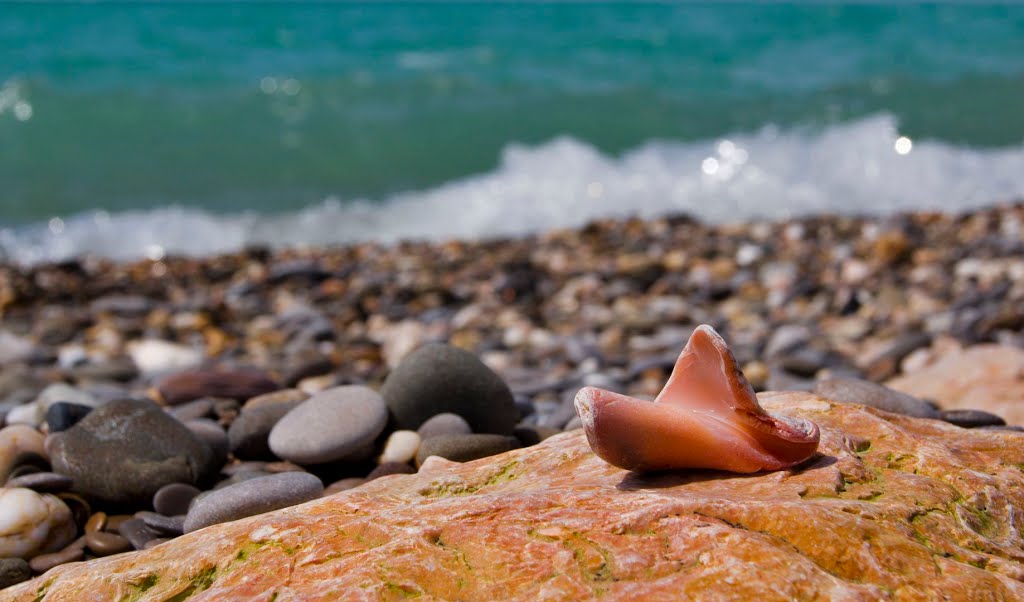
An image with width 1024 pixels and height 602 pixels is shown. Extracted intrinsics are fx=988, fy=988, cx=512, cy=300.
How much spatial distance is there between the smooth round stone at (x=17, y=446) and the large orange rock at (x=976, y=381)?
10.8 ft

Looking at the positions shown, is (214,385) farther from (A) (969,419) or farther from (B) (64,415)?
(A) (969,419)

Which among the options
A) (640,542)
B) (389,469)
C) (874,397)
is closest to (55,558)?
(389,469)

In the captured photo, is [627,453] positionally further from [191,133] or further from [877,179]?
[191,133]

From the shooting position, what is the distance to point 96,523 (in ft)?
9.06

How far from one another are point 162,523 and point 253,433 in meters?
0.55

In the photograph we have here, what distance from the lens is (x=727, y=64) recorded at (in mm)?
19969

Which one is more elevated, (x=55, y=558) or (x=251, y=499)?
(x=251, y=499)

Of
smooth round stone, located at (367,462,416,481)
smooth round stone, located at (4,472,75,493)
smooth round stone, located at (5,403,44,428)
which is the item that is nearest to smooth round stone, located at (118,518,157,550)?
smooth round stone, located at (4,472,75,493)

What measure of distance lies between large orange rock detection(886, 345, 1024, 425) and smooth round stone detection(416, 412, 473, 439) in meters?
1.99

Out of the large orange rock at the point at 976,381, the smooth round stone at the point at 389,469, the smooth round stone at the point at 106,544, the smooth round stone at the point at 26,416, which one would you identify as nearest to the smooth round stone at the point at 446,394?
the smooth round stone at the point at 389,469

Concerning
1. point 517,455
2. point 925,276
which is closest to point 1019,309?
point 925,276

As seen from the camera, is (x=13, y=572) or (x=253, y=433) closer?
(x=13, y=572)

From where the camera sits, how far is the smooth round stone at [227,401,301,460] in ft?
10.3

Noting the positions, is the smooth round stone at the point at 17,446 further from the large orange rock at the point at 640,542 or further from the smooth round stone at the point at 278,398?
the large orange rock at the point at 640,542
